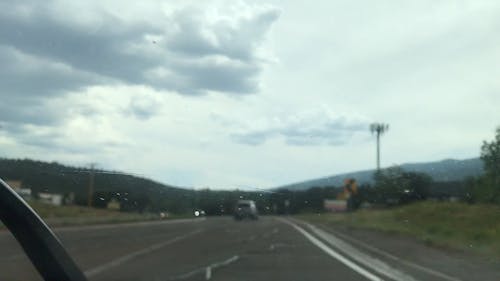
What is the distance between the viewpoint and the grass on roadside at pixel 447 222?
2033 centimetres

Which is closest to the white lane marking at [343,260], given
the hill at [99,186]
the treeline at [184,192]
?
Result: the treeline at [184,192]

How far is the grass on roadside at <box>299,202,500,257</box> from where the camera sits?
66.7 feet

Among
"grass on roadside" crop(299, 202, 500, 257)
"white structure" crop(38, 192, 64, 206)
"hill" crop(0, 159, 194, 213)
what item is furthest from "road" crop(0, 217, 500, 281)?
"hill" crop(0, 159, 194, 213)

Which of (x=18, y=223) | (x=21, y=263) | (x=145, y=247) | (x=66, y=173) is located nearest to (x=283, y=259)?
(x=145, y=247)

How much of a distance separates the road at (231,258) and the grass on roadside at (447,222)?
0.74m

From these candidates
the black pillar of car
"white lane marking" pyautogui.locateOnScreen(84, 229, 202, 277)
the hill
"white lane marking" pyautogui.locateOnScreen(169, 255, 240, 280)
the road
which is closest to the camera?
the black pillar of car

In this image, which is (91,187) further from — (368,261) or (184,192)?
(368,261)

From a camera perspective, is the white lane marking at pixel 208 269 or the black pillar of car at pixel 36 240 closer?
the black pillar of car at pixel 36 240

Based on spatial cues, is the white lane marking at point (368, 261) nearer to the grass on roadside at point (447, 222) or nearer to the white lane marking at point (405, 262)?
the white lane marking at point (405, 262)

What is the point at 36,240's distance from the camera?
334cm

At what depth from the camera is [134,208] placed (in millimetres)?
9836

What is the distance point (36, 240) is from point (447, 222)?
21.1 meters

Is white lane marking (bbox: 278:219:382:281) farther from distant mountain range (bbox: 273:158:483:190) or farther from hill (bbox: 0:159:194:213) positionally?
hill (bbox: 0:159:194:213)

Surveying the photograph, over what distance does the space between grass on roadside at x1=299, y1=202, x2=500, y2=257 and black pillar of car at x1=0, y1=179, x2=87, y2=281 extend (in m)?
16.0
